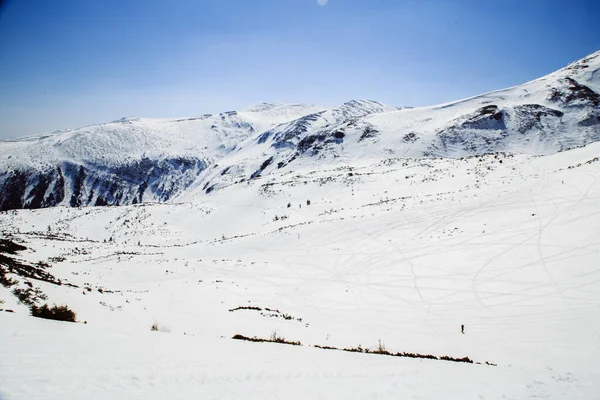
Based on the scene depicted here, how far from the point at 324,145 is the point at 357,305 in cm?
9188

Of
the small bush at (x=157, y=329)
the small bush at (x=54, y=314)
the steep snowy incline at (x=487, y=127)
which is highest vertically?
the steep snowy incline at (x=487, y=127)

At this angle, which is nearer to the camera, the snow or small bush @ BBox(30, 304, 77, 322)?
the snow

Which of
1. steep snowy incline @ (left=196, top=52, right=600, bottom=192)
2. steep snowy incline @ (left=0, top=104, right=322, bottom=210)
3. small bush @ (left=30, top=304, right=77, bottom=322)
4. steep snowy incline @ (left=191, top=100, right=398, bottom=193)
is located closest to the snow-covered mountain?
steep snowy incline @ (left=196, top=52, right=600, bottom=192)

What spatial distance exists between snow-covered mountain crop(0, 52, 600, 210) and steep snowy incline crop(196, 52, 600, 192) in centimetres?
24

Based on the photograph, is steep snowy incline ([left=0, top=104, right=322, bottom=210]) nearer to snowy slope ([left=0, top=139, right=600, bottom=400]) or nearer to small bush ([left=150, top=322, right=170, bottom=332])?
snowy slope ([left=0, top=139, right=600, bottom=400])

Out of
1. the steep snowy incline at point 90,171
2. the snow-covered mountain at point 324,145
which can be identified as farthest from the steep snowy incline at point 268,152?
the steep snowy incline at point 90,171

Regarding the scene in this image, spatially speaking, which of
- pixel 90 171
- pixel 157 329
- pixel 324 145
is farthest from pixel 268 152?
pixel 157 329

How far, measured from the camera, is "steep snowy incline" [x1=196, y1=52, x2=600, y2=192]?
75.9 m

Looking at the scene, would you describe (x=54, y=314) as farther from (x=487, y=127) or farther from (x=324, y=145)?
(x=324, y=145)

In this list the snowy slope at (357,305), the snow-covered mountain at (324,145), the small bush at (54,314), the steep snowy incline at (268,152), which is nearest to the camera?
the snowy slope at (357,305)

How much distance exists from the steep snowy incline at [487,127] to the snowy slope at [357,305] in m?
40.0

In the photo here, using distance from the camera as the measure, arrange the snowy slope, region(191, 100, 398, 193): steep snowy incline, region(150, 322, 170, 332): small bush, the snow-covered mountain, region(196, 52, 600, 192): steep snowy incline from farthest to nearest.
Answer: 1. region(191, 100, 398, 193): steep snowy incline
2. the snow-covered mountain
3. region(196, 52, 600, 192): steep snowy incline
4. region(150, 322, 170, 332): small bush
5. the snowy slope

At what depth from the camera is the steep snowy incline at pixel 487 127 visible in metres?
75.9

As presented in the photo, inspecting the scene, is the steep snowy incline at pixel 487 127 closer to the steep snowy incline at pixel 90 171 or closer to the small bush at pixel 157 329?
the steep snowy incline at pixel 90 171
